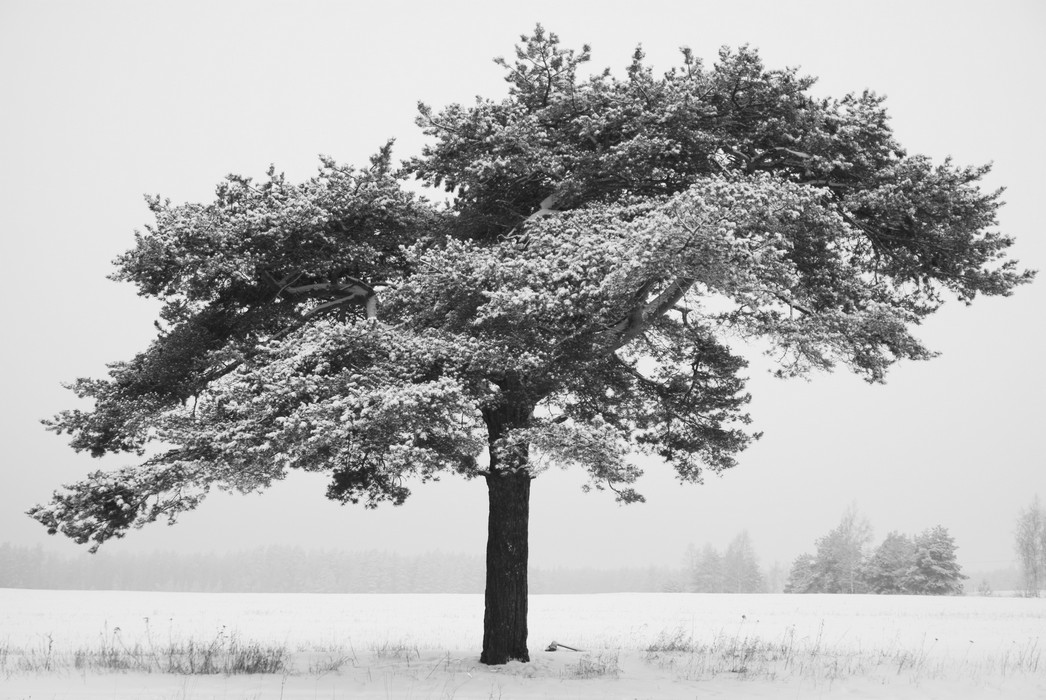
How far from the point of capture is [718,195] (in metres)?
9.66

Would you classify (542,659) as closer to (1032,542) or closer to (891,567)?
(891,567)

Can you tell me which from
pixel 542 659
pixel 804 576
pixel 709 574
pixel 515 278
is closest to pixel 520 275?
pixel 515 278

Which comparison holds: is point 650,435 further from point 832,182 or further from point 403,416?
point 403,416

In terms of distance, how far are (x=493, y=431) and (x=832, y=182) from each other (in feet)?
24.6

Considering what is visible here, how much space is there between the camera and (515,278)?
10.5 meters

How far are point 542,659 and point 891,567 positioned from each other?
56509 mm

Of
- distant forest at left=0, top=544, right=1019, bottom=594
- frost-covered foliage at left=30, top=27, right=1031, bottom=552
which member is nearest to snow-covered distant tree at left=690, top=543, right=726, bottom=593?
distant forest at left=0, top=544, right=1019, bottom=594

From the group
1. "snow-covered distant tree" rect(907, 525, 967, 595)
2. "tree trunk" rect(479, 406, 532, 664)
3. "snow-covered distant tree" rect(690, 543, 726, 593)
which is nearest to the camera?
"tree trunk" rect(479, 406, 532, 664)

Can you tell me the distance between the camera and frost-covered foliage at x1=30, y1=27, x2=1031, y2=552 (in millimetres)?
10148

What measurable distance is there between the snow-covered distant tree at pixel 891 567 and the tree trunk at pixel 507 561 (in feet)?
180

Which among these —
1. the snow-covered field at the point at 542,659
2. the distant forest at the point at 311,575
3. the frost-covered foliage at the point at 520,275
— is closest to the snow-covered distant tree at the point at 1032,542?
the distant forest at the point at 311,575

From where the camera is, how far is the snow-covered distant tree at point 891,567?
189 ft

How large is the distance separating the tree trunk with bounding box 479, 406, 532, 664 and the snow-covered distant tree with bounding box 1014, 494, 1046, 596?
88904mm

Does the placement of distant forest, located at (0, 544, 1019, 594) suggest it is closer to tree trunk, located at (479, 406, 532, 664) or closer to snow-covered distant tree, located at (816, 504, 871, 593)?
snow-covered distant tree, located at (816, 504, 871, 593)
